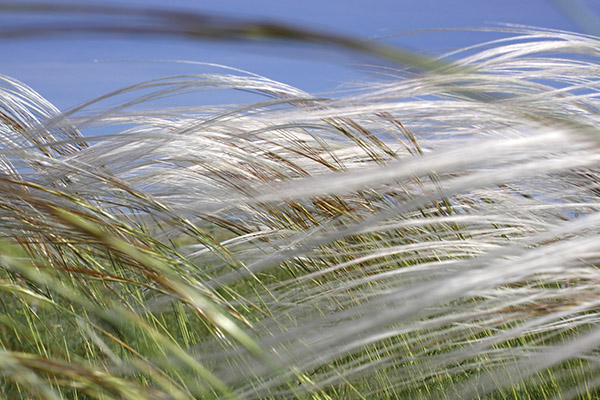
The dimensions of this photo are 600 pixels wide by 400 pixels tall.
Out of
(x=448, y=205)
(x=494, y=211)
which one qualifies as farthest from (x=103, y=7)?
(x=448, y=205)

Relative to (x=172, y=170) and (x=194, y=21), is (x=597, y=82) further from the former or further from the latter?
(x=194, y=21)

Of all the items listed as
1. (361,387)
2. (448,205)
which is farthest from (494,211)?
(361,387)

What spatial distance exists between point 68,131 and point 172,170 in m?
0.52

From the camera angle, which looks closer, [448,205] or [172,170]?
A: [172,170]

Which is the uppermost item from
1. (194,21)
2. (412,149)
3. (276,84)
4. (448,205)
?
(194,21)

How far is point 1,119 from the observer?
5.38 feet

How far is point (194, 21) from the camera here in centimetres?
36

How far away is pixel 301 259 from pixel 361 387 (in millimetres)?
372

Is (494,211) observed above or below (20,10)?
below

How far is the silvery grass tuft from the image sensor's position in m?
0.71

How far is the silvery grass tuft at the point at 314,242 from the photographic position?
2.34 feet

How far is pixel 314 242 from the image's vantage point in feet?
2.45

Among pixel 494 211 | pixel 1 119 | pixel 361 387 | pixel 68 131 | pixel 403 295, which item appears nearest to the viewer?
pixel 403 295

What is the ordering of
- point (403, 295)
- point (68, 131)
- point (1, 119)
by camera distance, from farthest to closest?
point (68, 131)
point (1, 119)
point (403, 295)
